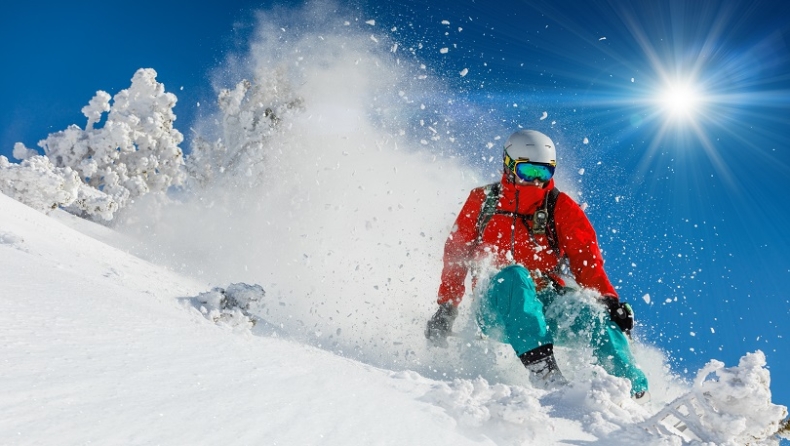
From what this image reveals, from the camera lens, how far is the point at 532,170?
5199mm

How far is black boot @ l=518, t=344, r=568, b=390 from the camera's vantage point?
11.3 feet

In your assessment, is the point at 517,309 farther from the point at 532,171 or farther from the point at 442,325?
the point at 532,171

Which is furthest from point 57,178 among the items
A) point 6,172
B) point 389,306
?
point 389,306

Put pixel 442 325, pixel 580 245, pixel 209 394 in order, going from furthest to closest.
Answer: pixel 442 325 → pixel 580 245 → pixel 209 394

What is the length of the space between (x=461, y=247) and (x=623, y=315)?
179 centimetres

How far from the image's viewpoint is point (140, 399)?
1.62 meters

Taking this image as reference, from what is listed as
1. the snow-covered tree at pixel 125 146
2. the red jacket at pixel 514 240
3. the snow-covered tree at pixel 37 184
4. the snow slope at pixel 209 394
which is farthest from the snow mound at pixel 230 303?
the snow-covered tree at pixel 125 146

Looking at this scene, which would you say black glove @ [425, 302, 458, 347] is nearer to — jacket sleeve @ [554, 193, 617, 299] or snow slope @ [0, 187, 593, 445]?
jacket sleeve @ [554, 193, 617, 299]

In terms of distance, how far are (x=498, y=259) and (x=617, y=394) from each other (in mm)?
2603

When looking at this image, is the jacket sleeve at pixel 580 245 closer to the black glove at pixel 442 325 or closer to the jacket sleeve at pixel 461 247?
the jacket sleeve at pixel 461 247

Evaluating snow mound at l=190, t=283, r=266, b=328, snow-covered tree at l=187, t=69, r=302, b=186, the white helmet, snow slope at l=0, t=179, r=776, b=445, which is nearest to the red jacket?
the white helmet

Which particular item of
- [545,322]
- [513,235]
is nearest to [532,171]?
[513,235]

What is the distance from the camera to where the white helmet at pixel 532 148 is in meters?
5.21

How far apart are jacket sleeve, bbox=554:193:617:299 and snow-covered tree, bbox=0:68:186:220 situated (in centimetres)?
2176
